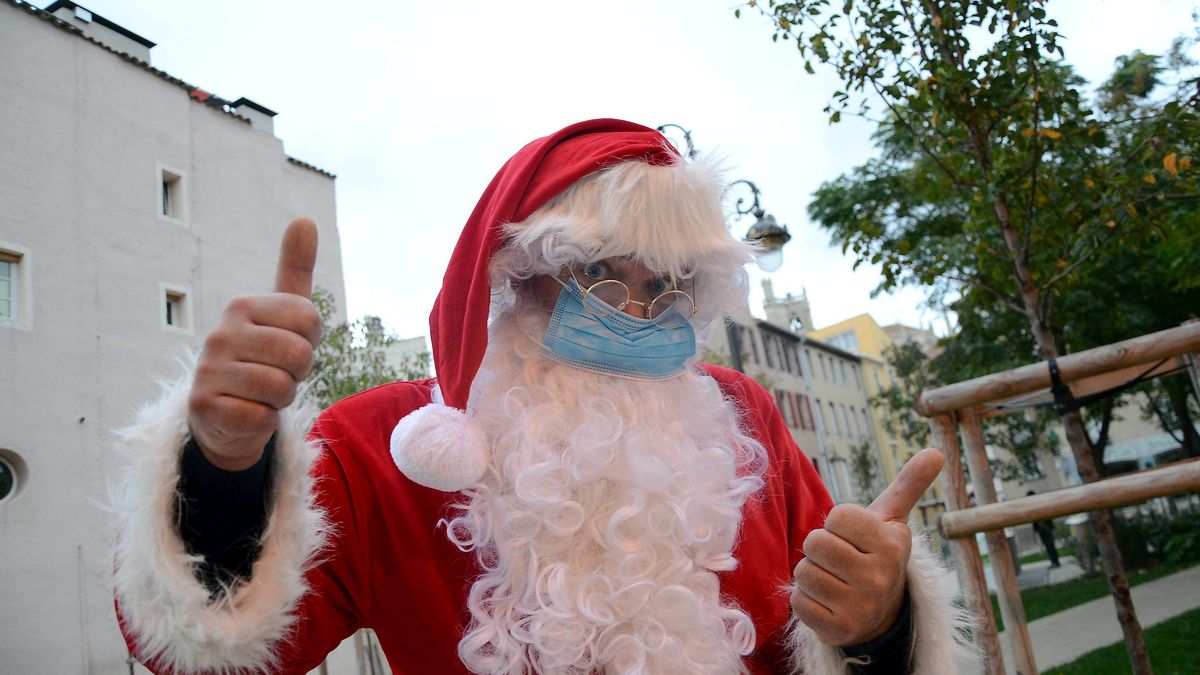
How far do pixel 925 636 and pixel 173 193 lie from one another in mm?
14688

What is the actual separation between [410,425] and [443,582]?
368 millimetres

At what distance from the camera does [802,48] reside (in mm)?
4988

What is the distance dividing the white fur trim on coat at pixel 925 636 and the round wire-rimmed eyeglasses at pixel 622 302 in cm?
75

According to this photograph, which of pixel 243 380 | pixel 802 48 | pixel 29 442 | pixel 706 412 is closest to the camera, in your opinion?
pixel 243 380

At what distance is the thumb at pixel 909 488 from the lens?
1.55m

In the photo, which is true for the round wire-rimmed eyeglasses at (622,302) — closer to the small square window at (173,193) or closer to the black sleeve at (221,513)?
the black sleeve at (221,513)

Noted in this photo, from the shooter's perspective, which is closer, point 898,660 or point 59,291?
point 898,660

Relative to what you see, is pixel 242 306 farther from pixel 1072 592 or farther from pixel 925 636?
pixel 1072 592

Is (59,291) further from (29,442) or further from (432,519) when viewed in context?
(432,519)

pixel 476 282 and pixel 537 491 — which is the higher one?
pixel 476 282

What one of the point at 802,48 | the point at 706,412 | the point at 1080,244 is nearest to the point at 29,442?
the point at 802,48

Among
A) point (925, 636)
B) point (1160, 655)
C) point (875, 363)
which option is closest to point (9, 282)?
point (925, 636)

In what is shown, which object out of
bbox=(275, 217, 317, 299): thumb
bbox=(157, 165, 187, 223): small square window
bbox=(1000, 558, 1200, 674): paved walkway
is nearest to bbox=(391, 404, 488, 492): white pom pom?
bbox=(275, 217, 317, 299): thumb

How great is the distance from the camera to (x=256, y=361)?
1178mm
